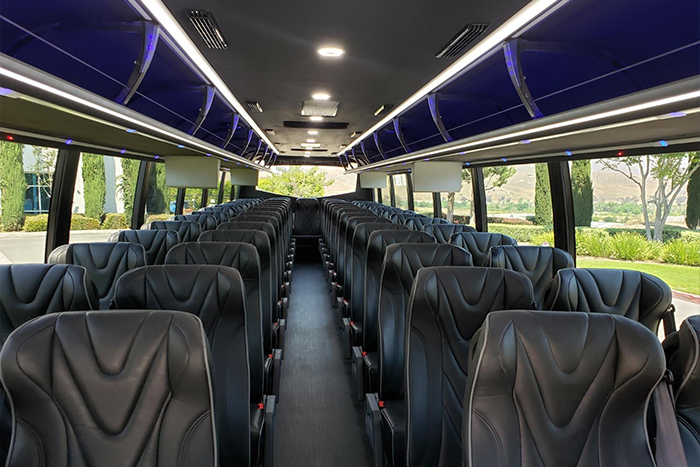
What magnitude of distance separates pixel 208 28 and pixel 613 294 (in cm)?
378

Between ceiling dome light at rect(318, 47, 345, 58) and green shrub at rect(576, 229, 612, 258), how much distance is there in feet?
13.1

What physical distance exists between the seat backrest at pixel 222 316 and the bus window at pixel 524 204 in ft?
18.6

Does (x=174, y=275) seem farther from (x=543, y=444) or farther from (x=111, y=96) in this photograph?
(x=111, y=96)

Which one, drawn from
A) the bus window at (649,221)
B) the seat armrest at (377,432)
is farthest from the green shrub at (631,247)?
the seat armrest at (377,432)

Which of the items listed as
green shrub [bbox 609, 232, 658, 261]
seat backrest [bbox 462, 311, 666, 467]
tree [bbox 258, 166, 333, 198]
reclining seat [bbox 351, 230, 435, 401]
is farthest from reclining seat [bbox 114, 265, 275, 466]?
tree [bbox 258, 166, 333, 198]

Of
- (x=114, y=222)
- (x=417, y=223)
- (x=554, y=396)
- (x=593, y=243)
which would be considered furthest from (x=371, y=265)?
(x=114, y=222)

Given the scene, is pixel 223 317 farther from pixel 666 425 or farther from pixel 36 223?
pixel 36 223

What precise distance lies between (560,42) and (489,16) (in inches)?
29.6

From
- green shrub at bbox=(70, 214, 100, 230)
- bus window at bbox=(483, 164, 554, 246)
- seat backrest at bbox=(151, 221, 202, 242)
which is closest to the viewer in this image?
seat backrest at bbox=(151, 221, 202, 242)

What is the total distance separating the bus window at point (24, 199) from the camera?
210 inches

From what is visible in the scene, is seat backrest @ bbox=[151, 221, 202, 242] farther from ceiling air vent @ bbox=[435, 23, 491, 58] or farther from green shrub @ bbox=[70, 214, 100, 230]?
ceiling air vent @ bbox=[435, 23, 491, 58]

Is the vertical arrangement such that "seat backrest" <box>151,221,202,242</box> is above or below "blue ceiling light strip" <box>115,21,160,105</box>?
below

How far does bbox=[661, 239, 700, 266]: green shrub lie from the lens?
4121 millimetres

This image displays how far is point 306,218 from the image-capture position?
49.4ft
